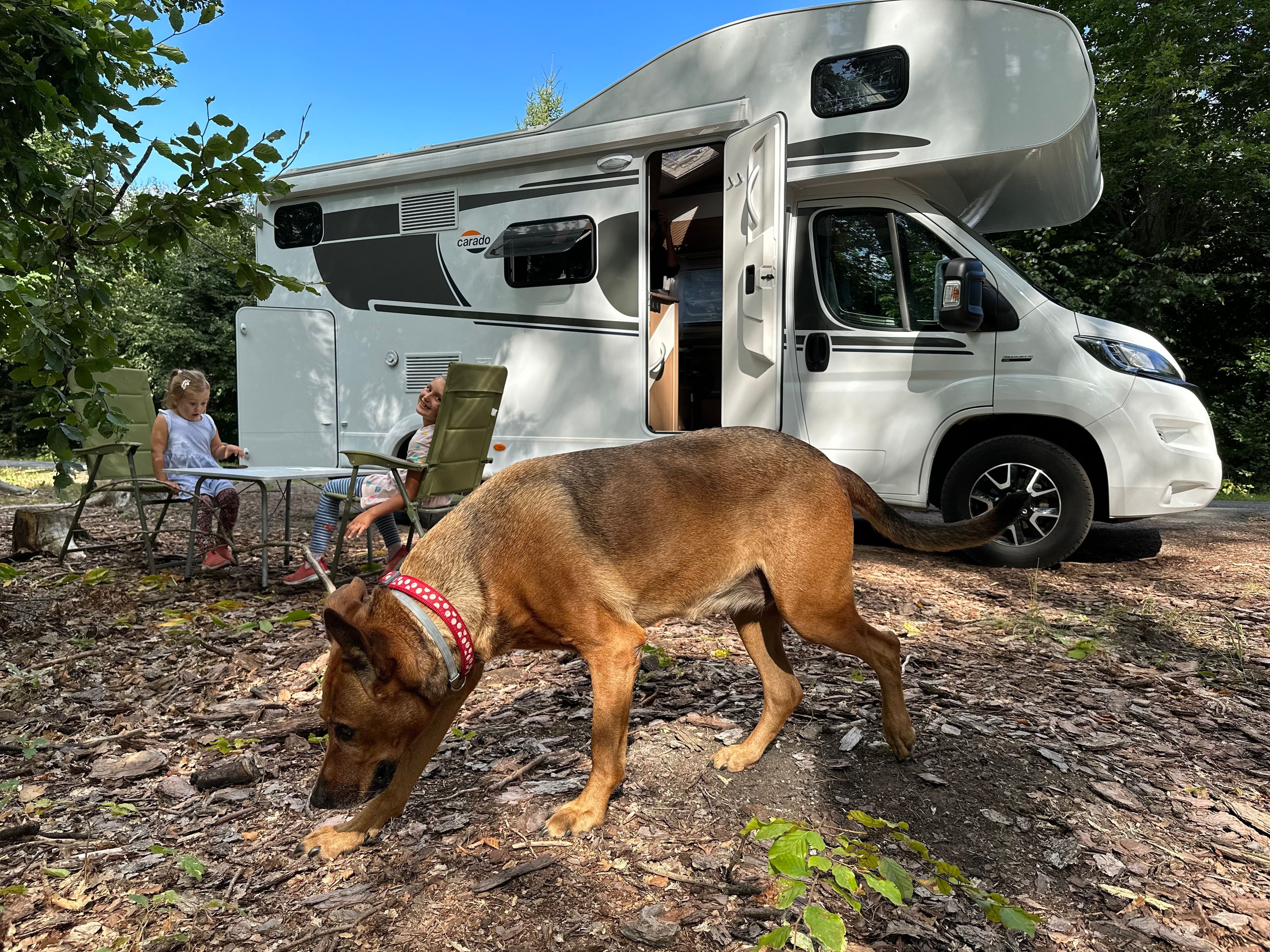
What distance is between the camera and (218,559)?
19.3 feet

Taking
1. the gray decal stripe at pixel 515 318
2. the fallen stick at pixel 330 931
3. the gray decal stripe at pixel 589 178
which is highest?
the gray decal stripe at pixel 589 178

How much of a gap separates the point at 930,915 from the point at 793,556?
1.14m

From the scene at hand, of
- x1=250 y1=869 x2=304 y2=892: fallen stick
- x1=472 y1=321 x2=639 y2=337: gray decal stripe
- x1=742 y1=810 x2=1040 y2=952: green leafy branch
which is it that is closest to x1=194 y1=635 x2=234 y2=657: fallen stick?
x1=250 y1=869 x2=304 y2=892: fallen stick

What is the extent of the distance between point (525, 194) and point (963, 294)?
384 cm

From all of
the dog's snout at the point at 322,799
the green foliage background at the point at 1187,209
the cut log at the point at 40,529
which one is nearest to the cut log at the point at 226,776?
the dog's snout at the point at 322,799

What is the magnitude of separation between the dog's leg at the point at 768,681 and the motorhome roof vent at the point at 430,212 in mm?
5686

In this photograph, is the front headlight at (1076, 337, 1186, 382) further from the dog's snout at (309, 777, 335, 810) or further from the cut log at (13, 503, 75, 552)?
the cut log at (13, 503, 75, 552)

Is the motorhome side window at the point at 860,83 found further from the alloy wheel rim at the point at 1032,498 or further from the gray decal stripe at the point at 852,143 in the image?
the alloy wheel rim at the point at 1032,498

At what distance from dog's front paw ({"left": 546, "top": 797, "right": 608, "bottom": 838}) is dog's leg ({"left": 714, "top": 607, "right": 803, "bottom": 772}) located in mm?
581

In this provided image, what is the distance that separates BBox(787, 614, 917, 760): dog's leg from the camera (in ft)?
9.25

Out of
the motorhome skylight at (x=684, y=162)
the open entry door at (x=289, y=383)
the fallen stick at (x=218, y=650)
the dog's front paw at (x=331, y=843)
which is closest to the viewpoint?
the dog's front paw at (x=331, y=843)

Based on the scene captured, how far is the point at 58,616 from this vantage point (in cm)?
457

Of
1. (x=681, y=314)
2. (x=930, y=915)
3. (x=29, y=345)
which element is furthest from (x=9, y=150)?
(x=681, y=314)

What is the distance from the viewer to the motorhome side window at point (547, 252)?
22.7ft
